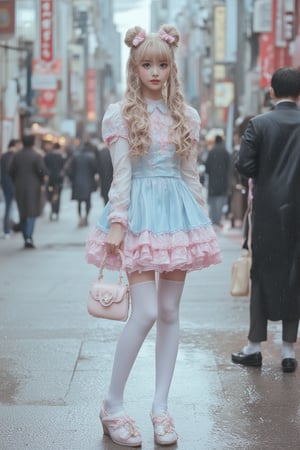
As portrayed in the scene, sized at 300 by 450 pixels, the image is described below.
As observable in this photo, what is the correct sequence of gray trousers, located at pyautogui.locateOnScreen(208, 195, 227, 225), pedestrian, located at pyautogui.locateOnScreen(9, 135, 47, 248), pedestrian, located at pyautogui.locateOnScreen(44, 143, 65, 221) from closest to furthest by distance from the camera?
1. pedestrian, located at pyautogui.locateOnScreen(9, 135, 47, 248)
2. gray trousers, located at pyautogui.locateOnScreen(208, 195, 227, 225)
3. pedestrian, located at pyautogui.locateOnScreen(44, 143, 65, 221)

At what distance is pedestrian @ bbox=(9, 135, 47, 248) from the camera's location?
53.8ft

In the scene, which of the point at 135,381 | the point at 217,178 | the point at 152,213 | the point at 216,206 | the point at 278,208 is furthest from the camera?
the point at 216,206

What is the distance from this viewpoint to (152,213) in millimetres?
4992

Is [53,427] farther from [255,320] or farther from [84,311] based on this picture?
[84,311]

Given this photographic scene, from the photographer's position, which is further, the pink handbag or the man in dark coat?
the man in dark coat

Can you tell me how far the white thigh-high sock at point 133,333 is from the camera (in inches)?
194

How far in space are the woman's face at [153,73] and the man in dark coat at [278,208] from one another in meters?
1.64

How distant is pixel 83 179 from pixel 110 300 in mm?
17727

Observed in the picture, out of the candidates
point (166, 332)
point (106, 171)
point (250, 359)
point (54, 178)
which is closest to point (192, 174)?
point (166, 332)

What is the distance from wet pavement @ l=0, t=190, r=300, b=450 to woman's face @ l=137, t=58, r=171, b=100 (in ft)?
5.42

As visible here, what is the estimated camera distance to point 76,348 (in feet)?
23.9

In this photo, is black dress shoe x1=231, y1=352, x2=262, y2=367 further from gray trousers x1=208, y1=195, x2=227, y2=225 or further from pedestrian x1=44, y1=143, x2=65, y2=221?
pedestrian x1=44, y1=143, x2=65, y2=221

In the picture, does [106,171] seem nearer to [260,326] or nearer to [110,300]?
[260,326]

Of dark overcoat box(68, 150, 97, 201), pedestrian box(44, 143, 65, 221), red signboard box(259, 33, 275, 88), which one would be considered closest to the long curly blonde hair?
dark overcoat box(68, 150, 97, 201)
